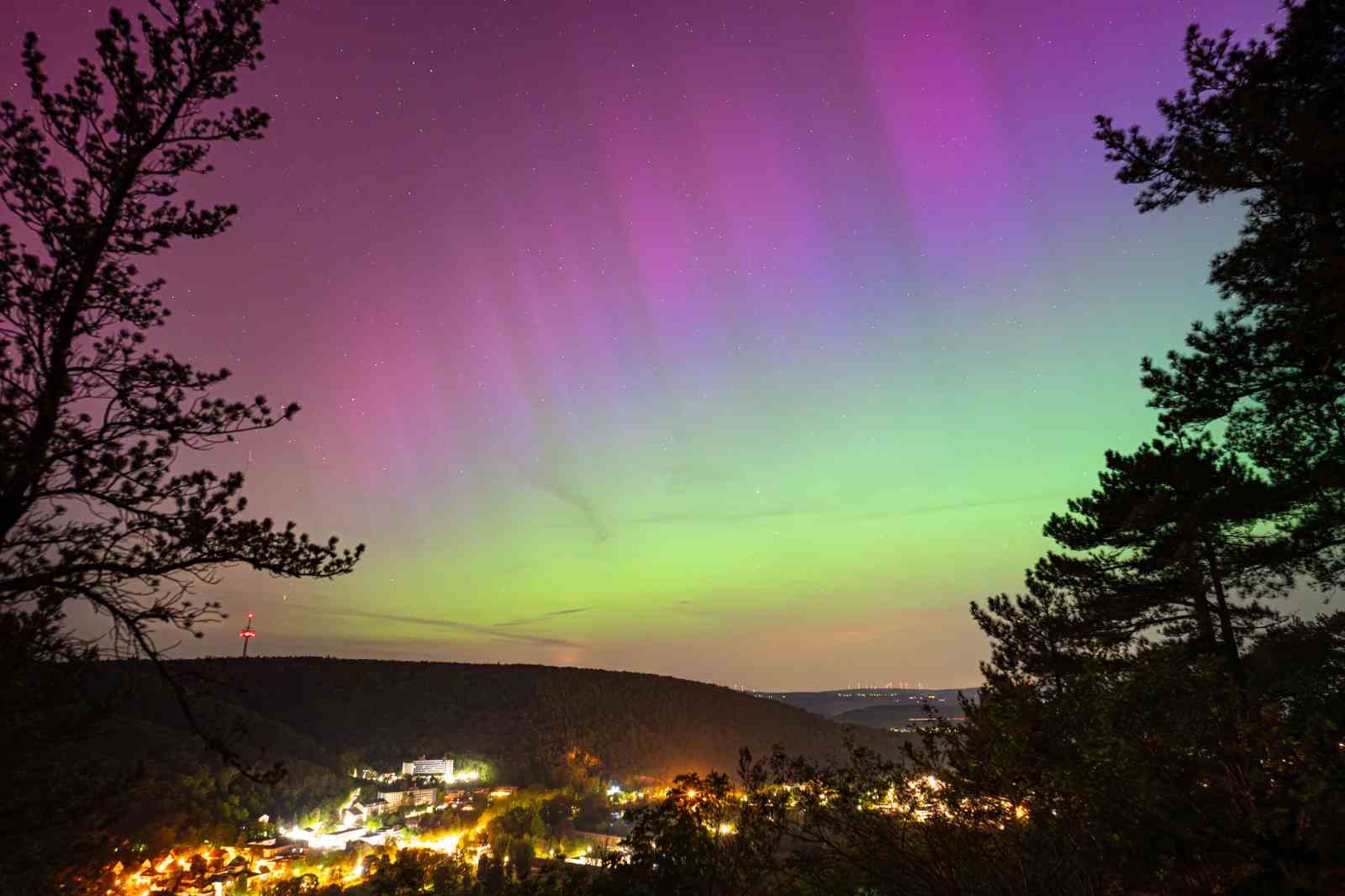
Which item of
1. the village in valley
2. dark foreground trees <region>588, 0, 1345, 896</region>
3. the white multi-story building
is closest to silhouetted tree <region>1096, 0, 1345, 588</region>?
dark foreground trees <region>588, 0, 1345, 896</region>

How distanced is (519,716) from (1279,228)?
95438 millimetres

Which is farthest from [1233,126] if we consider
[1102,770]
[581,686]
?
[581,686]

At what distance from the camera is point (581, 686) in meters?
99.2

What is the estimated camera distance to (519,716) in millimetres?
88875

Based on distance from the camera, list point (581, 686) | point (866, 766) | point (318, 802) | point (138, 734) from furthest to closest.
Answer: point (581, 686) < point (318, 802) < point (138, 734) < point (866, 766)

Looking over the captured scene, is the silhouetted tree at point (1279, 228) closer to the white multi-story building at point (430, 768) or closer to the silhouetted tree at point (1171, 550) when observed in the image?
the silhouetted tree at point (1171, 550)

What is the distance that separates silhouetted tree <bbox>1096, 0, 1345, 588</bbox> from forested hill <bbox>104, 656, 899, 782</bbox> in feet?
230

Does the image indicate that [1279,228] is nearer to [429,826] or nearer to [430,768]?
[429,826]

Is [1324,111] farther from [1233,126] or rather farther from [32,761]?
[32,761]

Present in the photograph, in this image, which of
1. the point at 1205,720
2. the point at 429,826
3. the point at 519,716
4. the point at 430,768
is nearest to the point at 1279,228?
the point at 1205,720

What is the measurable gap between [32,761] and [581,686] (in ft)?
322

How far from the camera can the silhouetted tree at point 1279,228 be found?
625 centimetres

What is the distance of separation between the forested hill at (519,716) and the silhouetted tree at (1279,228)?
70.2m

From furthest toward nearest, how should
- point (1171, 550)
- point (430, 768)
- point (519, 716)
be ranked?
point (519, 716)
point (430, 768)
point (1171, 550)
